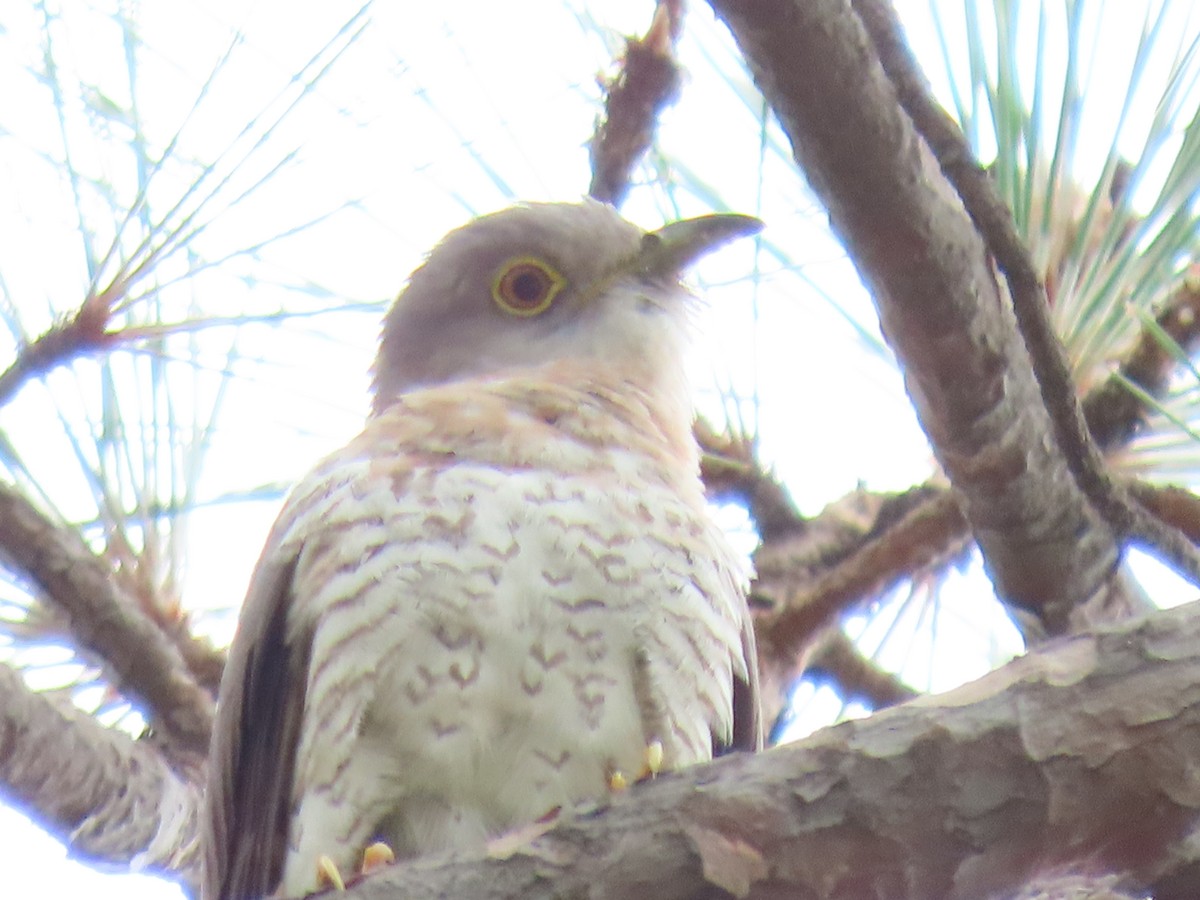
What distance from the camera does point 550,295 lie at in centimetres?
350

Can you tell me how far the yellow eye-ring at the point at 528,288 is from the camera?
3488 mm

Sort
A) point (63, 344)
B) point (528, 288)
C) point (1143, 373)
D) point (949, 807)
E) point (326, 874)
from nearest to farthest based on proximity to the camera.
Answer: point (949, 807)
point (326, 874)
point (63, 344)
point (1143, 373)
point (528, 288)

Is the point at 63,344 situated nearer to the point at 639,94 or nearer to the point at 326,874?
the point at 326,874

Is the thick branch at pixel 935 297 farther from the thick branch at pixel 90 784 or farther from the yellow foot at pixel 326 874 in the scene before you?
the thick branch at pixel 90 784

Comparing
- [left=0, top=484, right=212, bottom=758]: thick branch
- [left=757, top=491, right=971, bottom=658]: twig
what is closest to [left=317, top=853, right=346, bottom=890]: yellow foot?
A: [left=0, top=484, right=212, bottom=758]: thick branch

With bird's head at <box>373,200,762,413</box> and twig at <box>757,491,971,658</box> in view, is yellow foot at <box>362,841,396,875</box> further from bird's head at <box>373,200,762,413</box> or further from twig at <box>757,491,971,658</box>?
bird's head at <box>373,200,762,413</box>

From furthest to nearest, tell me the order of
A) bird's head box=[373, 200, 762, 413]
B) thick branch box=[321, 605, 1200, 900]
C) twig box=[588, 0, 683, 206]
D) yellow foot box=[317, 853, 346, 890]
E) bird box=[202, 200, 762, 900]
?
1. bird's head box=[373, 200, 762, 413]
2. twig box=[588, 0, 683, 206]
3. bird box=[202, 200, 762, 900]
4. yellow foot box=[317, 853, 346, 890]
5. thick branch box=[321, 605, 1200, 900]

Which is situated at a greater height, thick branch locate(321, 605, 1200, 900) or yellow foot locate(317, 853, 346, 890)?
yellow foot locate(317, 853, 346, 890)

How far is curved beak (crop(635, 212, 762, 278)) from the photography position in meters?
3.47

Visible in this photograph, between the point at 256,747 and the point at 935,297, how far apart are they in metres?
1.47

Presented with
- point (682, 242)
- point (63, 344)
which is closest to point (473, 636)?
point (63, 344)

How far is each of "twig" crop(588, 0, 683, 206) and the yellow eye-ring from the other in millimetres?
252

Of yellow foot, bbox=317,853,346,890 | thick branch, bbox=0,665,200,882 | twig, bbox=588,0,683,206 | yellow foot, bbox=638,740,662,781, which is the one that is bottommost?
yellow foot, bbox=317,853,346,890

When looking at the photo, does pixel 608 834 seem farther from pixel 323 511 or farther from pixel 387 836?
pixel 323 511
